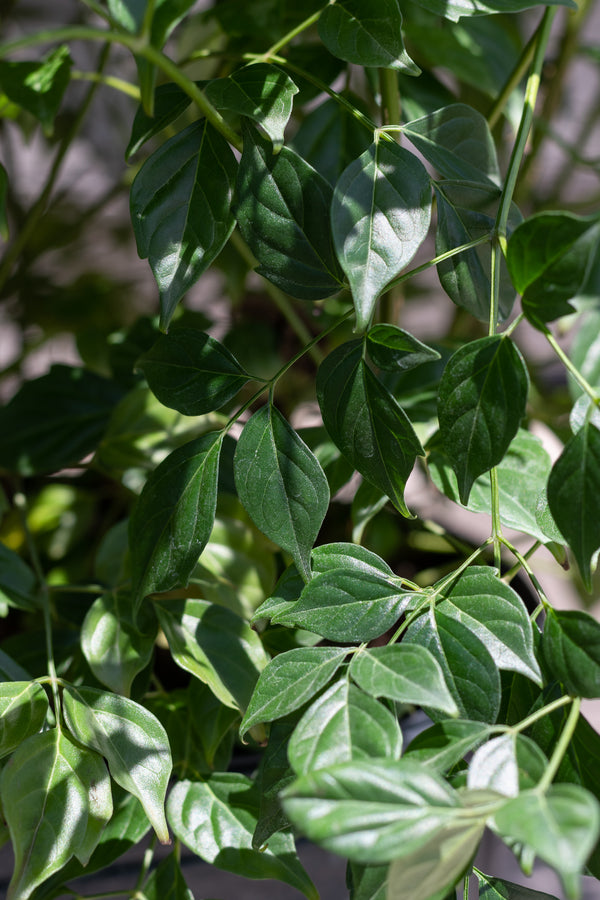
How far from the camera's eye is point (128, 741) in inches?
8.5

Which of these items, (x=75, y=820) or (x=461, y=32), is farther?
(x=461, y=32)

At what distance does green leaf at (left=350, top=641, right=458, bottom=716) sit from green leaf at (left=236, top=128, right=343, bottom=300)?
0.32 ft

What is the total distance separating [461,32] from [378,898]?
35 centimetres

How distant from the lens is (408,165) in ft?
0.66

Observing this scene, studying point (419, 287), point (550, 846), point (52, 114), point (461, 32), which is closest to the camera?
point (550, 846)

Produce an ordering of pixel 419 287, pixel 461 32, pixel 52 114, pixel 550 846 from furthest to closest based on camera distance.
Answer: pixel 419 287 < pixel 461 32 < pixel 52 114 < pixel 550 846

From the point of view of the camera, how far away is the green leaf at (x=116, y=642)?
0.82 ft

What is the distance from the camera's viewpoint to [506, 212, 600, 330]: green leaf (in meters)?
0.16

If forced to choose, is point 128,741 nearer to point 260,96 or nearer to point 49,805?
point 49,805

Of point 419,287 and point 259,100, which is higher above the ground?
point 259,100

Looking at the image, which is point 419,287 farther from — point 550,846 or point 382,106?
point 550,846

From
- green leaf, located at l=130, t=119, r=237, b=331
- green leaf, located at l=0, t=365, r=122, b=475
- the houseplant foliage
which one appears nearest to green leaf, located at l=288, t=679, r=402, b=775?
the houseplant foliage

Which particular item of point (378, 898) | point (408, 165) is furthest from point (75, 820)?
point (408, 165)

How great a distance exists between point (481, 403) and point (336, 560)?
2.2 inches
